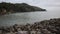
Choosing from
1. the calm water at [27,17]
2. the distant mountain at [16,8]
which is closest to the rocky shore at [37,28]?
the calm water at [27,17]

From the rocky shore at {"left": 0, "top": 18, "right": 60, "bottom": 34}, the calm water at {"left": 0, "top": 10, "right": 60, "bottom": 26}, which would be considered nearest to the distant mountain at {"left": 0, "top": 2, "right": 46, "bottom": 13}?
the calm water at {"left": 0, "top": 10, "right": 60, "bottom": 26}

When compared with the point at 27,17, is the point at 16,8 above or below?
above

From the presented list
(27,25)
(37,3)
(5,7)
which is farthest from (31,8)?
(5,7)

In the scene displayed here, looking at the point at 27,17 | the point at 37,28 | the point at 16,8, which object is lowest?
the point at 37,28

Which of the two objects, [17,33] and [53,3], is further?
[53,3]

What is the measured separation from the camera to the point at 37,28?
6.76 feet

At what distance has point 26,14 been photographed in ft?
6.93

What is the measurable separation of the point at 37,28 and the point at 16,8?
541 millimetres

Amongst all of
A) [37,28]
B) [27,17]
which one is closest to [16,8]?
[27,17]

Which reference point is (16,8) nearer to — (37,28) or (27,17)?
(27,17)

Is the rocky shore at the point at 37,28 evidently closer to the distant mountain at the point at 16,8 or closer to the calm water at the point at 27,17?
the calm water at the point at 27,17

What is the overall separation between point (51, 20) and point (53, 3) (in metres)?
0.32

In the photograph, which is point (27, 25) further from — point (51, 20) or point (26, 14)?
point (51, 20)

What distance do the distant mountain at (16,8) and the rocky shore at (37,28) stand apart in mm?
274
